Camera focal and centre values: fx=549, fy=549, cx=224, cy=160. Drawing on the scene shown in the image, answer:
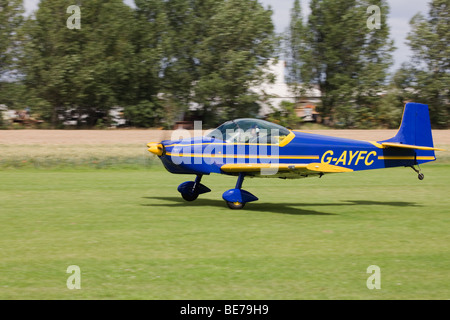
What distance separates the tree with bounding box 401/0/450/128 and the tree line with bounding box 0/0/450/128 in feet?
0.28

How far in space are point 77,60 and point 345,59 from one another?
23.4 m

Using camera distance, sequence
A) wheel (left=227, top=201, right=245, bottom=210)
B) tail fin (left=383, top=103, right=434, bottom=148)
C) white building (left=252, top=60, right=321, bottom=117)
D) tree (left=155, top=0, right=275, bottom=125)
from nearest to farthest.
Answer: wheel (left=227, top=201, right=245, bottom=210)
tail fin (left=383, top=103, right=434, bottom=148)
tree (left=155, top=0, right=275, bottom=125)
white building (left=252, top=60, right=321, bottom=117)

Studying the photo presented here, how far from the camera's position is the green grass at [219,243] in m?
6.41

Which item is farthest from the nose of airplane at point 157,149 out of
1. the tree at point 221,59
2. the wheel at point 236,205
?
the tree at point 221,59

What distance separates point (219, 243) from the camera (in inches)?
347

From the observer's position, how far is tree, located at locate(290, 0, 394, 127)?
47.5 m

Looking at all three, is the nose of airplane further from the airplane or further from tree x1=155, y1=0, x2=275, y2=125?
tree x1=155, y1=0, x2=275, y2=125

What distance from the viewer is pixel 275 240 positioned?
9156mm

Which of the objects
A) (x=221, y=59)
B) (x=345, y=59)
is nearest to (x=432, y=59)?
(x=345, y=59)

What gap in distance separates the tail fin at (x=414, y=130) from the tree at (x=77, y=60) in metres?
34.3

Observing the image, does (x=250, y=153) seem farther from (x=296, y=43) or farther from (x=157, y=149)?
(x=296, y=43)

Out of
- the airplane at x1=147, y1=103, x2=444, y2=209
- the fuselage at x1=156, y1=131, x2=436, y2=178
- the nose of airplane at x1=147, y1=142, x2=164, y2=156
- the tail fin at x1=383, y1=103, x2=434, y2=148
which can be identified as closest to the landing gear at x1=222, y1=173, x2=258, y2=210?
the airplane at x1=147, y1=103, x2=444, y2=209

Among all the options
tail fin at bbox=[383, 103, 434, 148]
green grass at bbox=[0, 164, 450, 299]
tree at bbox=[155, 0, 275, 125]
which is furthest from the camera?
tree at bbox=[155, 0, 275, 125]

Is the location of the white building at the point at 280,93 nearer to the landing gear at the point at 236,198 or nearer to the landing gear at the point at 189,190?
the landing gear at the point at 189,190
